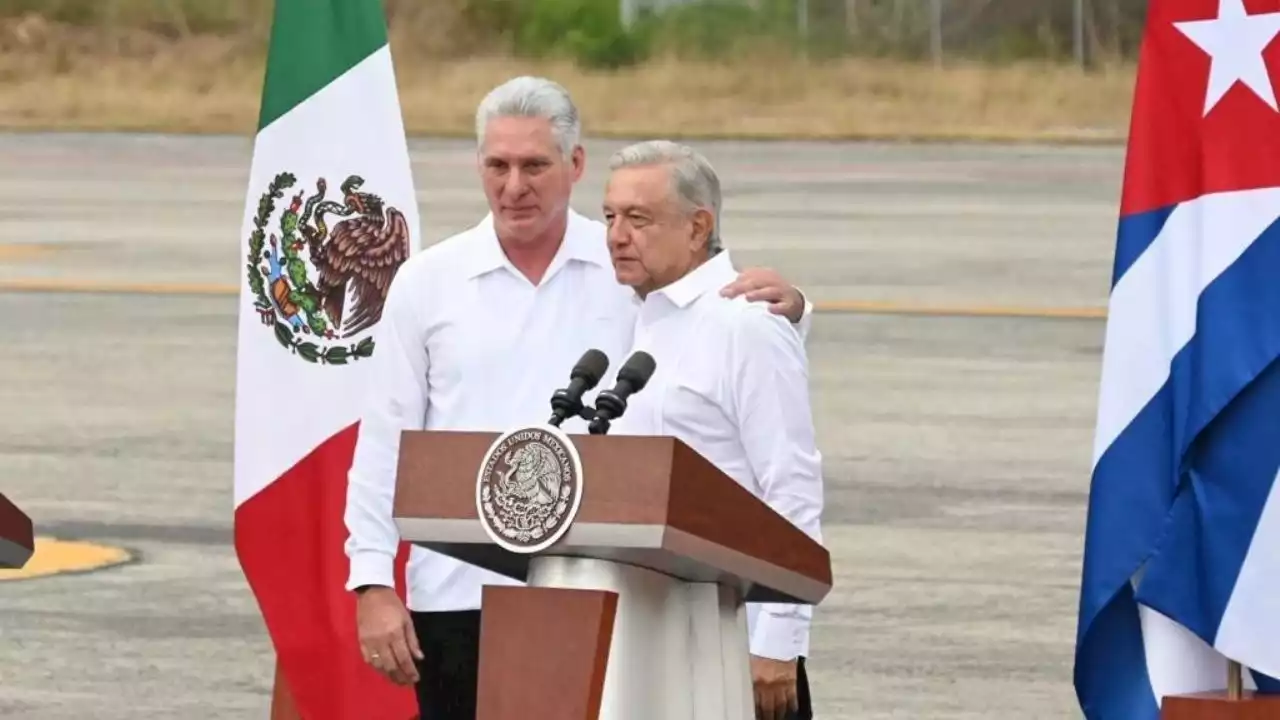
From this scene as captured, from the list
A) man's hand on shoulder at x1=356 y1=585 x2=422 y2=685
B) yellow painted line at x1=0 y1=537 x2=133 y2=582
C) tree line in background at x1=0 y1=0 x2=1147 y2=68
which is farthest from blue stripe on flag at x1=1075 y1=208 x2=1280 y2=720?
tree line in background at x1=0 y1=0 x2=1147 y2=68

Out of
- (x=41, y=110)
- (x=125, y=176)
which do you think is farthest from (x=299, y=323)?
(x=41, y=110)

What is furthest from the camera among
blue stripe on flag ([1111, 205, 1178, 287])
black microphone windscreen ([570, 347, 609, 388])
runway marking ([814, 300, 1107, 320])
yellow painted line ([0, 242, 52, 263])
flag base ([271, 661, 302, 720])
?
yellow painted line ([0, 242, 52, 263])

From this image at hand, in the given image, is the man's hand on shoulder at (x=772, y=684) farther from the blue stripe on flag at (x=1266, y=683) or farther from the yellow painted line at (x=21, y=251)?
the yellow painted line at (x=21, y=251)

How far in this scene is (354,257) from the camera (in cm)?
629

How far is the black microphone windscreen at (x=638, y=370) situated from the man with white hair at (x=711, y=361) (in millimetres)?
446

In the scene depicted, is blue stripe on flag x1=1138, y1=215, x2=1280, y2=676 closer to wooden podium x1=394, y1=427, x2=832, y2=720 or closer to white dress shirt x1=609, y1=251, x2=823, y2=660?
white dress shirt x1=609, y1=251, x2=823, y2=660

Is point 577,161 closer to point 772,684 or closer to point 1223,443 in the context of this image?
point 772,684

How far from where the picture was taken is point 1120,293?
537cm

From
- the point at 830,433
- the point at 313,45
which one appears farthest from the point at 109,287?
the point at 313,45

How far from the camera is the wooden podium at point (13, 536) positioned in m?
5.11

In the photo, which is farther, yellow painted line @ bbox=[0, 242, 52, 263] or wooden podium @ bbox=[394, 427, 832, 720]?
yellow painted line @ bbox=[0, 242, 52, 263]

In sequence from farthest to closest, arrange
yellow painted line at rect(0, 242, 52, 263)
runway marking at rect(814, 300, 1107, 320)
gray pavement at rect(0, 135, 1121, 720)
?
yellow painted line at rect(0, 242, 52, 263) → runway marking at rect(814, 300, 1107, 320) → gray pavement at rect(0, 135, 1121, 720)

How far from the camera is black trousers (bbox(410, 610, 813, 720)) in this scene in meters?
5.58

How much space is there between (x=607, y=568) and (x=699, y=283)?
96cm
